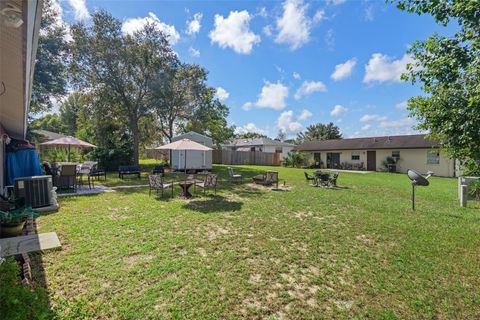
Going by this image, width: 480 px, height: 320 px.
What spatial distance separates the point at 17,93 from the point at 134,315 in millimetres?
5069

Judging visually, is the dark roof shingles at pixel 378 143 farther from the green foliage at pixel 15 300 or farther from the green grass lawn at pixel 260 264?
the green foliage at pixel 15 300

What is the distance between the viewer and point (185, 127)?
1223 inches

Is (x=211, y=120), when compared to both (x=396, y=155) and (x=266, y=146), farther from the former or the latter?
(x=396, y=155)

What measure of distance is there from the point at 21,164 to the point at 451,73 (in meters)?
12.8

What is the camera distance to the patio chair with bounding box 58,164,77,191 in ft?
32.6

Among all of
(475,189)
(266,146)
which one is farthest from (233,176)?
(266,146)

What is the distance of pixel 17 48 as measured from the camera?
306cm

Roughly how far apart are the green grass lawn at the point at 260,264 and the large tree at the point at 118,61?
41.1ft

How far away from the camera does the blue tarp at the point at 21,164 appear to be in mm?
8204

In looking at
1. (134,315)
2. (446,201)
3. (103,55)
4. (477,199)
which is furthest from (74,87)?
(477,199)

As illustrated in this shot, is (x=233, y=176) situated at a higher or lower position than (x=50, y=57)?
lower

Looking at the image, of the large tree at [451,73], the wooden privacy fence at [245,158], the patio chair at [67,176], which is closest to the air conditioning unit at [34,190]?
the patio chair at [67,176]

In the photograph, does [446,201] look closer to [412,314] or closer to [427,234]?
[427,234]

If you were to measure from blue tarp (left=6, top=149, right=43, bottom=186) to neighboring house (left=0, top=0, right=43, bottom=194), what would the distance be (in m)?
3.01
